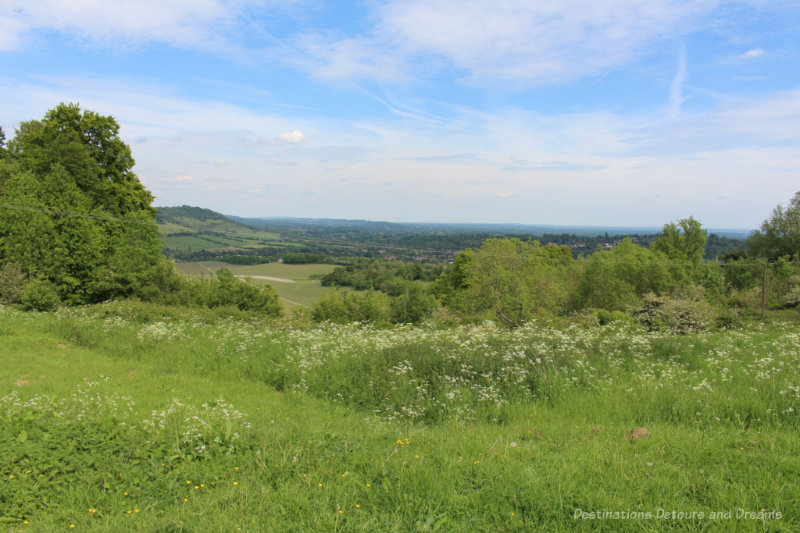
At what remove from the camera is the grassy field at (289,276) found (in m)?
48.4

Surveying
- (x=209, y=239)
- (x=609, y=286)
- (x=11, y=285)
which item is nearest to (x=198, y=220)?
(x=209, y=239)

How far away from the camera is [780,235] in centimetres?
4262

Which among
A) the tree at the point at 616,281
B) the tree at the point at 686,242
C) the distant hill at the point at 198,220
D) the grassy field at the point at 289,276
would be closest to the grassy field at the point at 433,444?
the tree at the point at 616,281

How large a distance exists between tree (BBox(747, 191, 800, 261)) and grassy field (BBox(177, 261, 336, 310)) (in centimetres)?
4779

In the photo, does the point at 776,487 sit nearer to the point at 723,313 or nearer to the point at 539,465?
the point at 539,465

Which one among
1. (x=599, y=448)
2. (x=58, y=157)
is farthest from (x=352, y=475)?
(x=58, y=157)

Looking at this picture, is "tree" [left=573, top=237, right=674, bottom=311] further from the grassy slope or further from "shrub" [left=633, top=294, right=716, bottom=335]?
the grassy slope

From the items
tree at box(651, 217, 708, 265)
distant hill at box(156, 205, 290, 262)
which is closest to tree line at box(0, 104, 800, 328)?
tree at box(651, 217, 708, 265)

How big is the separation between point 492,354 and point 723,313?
1999cm

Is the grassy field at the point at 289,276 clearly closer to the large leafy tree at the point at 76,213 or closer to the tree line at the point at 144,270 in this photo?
the tree line at the point at 144,270

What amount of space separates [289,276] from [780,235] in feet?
193

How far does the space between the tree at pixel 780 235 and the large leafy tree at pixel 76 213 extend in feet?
188

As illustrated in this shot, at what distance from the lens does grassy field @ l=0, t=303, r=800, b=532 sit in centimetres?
381

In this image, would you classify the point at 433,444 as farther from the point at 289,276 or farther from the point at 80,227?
the point at 289,276
